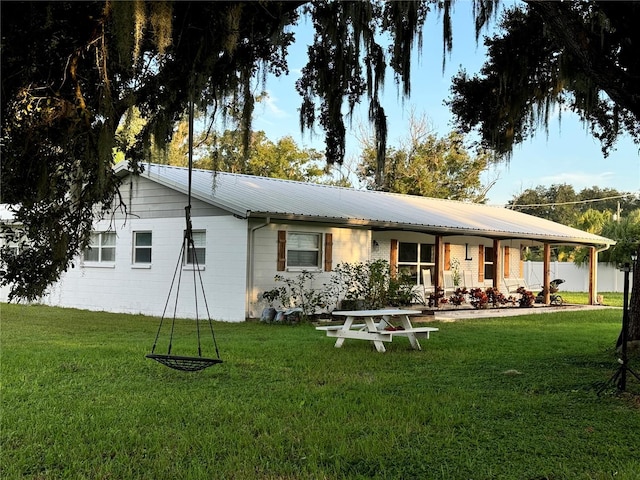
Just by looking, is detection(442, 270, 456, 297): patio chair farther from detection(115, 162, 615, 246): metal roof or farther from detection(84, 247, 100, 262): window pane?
detection(84, 247, 100, 262): window pane

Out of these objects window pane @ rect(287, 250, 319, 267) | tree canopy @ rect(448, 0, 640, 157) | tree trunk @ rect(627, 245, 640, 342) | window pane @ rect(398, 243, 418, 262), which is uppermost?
tree canopy @ rect(448, 0, 640, 157)

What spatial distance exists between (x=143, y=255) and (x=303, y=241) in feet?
13.7

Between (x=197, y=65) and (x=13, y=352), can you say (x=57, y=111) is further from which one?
(x=13, y=352)

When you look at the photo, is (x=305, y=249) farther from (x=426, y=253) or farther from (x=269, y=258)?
(x=426, y=253)

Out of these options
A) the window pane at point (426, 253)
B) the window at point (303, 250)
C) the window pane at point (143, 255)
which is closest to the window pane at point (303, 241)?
the window at point (303, 250)

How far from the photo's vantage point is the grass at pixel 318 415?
4.23m

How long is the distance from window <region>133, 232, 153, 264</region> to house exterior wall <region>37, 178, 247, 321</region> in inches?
4.0

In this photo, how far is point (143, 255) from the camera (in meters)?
16.2

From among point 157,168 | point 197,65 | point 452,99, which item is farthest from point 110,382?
point 157,168

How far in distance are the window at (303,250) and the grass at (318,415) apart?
5.60m

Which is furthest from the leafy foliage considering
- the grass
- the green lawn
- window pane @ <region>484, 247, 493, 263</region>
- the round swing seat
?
the round swing seat

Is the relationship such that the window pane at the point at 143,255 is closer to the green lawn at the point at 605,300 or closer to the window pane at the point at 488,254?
the window pane at the point at 488,254

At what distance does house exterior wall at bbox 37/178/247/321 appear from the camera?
46.2ft

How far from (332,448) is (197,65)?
3.26 m
